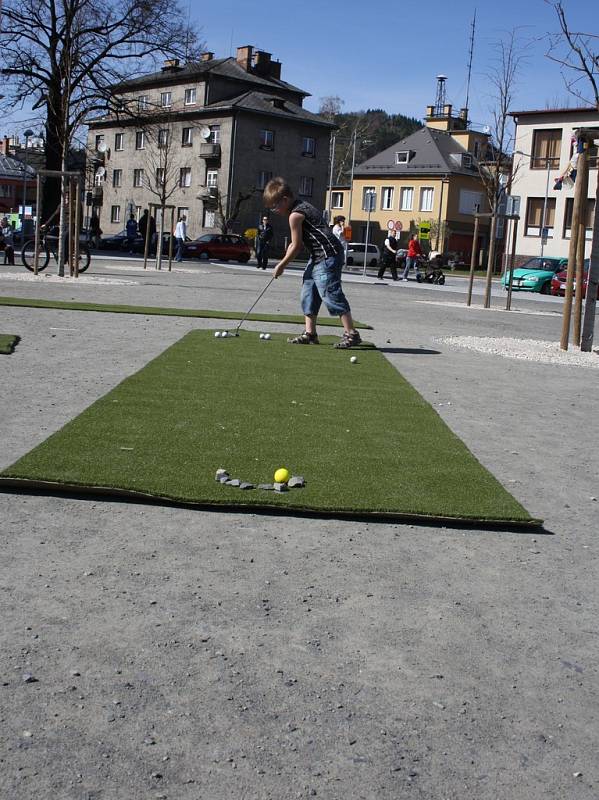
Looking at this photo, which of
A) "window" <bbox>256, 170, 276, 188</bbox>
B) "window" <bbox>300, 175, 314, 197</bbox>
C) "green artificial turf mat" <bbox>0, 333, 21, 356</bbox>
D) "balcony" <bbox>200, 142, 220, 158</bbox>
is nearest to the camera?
"green artificial turf mat" <bbox>0, 333, 21, 356</bbox>

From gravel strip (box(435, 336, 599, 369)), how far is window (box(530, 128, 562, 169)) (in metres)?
51.2

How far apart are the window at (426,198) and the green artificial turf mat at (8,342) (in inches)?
3175

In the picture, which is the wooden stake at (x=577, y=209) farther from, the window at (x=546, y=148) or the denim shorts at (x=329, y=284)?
the window at (x=546, y=148)

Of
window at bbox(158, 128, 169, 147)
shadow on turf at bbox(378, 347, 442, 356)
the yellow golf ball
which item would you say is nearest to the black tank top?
shadow on turf at bbox(378, 347, 442, 356)

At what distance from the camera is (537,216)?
65.5m

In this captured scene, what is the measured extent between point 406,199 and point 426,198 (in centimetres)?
216

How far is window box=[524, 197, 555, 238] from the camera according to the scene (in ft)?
211

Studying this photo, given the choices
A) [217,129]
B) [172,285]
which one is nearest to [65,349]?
[172,285]

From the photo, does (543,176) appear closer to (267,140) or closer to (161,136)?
(161,136)

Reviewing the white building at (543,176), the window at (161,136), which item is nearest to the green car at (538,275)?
the white building at (543,176)

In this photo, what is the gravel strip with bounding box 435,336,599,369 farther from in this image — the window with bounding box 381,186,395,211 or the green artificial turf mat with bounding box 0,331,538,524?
the window with bounding box 381,186,395,211

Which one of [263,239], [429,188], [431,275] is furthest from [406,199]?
[263,239]

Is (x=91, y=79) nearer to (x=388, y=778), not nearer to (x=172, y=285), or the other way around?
(x=172, y=285)

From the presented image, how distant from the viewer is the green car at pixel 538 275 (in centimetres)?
4465
